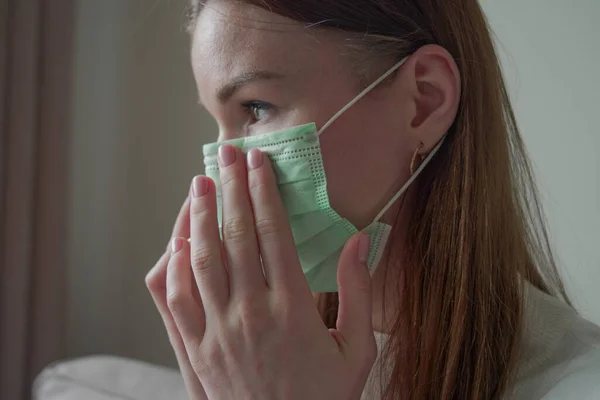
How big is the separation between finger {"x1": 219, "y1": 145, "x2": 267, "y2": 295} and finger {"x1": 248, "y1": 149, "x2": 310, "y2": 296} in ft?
0.04

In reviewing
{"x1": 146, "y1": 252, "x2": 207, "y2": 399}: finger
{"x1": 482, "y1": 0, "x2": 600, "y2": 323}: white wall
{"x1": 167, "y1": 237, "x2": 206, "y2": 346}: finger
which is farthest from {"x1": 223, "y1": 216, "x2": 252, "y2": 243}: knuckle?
{"x1": 482, "y1": 0, "x2": 600, "y2": 323}: white wall

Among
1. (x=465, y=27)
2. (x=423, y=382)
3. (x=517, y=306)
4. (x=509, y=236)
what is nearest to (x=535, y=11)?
(x=465, y=27)

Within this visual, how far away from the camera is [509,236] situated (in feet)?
3.24

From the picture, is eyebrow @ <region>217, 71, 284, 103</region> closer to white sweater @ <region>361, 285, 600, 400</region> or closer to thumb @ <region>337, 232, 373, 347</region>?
thumb @ <region>337, 232, 373, 347</region>

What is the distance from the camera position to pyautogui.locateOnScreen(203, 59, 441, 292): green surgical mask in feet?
2.86

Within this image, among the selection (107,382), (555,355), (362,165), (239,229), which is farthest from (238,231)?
(107,382)

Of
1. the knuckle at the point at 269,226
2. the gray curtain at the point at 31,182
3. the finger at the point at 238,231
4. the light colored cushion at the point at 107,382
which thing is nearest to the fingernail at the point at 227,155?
the finger at the point at 238,231

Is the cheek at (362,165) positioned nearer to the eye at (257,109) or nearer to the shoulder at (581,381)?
the eye at (257,109)

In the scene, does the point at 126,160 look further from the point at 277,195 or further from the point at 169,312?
the point at 277,195

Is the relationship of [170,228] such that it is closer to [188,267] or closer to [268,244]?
[188,267]

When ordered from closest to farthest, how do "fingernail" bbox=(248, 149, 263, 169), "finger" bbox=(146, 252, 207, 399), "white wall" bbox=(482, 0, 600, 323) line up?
"fingernail" bbox=(248, 149, 263, 169)
"finger" bbox=(146, 252, 207, 399)
"white wall" bbox=(482, 0, 600, 323)

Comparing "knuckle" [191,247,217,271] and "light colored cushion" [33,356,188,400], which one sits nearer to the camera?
"knuckle" [191,247,217,271]

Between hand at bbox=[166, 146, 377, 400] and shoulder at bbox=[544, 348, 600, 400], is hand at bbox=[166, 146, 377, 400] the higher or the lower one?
the higher one

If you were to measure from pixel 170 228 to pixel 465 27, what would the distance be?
1.55 metres
